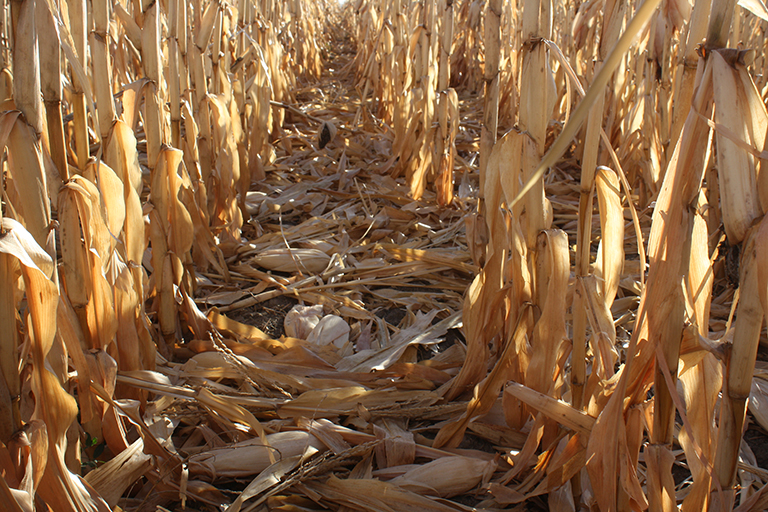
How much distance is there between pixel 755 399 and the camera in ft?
3.88

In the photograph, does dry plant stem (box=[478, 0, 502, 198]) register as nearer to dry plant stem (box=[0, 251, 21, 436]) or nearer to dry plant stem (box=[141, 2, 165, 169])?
dry plant stem (box=[141, 2, 165, 169])

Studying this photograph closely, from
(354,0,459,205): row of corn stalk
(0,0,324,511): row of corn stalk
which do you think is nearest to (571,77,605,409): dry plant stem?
(0,0,324,511): row of corn stalk

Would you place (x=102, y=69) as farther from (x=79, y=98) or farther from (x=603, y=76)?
(x=603, y=76)

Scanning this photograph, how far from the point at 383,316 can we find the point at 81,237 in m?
0.91

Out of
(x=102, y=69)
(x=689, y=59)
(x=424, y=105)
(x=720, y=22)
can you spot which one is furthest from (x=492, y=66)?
(x=424, y=105)

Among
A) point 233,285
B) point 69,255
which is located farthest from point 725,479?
point 233,285

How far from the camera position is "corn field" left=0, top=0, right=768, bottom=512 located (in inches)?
24.8

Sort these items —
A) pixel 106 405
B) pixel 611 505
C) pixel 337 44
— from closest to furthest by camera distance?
pixel 611 505, pixel 106 405, pixel 337 44

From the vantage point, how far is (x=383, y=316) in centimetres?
169

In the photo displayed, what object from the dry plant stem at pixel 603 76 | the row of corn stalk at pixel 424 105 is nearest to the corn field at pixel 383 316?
the dry plant stem at pixel 603 76

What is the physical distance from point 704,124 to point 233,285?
1527 millimetres

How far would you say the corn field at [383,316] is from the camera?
0.63 metres

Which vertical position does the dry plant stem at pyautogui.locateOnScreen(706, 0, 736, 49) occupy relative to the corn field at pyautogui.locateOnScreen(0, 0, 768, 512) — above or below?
above

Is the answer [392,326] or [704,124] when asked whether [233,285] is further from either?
[704,124]
